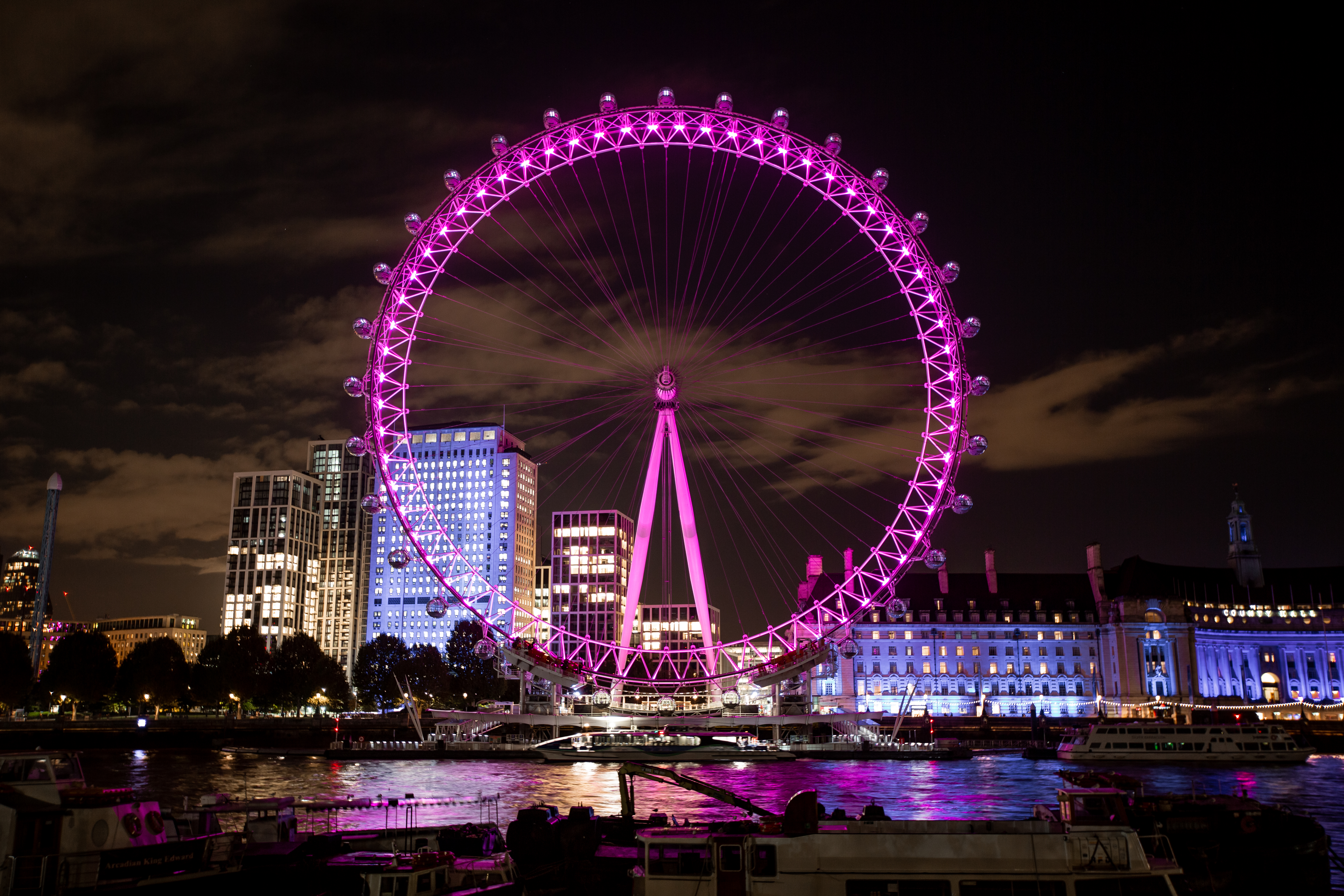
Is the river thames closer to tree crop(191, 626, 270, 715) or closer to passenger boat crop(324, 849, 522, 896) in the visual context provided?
passenger boat crop(324, 849, 522, 896)

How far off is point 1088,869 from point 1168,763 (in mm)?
88506

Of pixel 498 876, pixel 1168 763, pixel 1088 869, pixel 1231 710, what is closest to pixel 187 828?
pixel 498 876

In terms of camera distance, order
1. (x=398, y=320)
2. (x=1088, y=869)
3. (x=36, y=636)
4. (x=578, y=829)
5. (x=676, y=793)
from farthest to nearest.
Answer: (x=36, y=636)
(x=398, y=320)
(x=676, y=793)
(x=578, y=829)
(x=1088, y=869)

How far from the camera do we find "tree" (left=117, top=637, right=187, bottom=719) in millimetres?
135625

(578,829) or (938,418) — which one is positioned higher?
(938,418)

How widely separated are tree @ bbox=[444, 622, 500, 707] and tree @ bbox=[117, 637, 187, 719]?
42.5 m

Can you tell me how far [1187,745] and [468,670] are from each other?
352 ft

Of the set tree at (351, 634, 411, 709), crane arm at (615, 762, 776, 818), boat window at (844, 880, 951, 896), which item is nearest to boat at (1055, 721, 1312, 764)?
crane arm at (615, 762, 776, 818)

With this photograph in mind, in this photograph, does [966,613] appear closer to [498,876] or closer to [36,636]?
[36,636]

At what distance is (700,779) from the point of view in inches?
3312

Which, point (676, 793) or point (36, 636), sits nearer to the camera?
point (676, 793)

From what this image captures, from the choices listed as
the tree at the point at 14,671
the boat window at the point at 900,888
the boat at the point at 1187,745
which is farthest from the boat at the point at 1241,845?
the tree at the point at 14,671

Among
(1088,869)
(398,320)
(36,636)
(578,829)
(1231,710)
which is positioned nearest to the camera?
(1088,869)

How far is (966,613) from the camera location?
544ft
